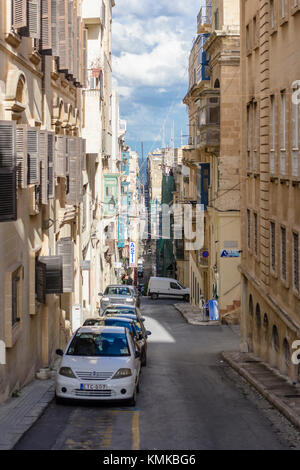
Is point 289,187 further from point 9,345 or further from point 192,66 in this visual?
point 192,66

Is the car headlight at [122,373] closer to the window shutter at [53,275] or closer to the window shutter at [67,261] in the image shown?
the window shutter at [53,275]

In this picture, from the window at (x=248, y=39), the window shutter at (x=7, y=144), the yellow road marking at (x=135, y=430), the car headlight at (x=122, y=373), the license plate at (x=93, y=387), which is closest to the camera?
the yellow road marking at (x=135, y=430)

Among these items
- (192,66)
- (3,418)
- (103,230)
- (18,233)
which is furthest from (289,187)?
(192,66)

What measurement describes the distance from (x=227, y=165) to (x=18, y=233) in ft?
79.9

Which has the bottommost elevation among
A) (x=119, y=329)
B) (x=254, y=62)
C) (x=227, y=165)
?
(x=119, y=329)

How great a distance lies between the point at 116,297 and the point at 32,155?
20.8 metres

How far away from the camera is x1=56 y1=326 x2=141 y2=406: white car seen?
15.2 m

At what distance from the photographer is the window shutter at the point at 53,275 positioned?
1981 centimetres

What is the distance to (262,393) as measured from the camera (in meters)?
17.5

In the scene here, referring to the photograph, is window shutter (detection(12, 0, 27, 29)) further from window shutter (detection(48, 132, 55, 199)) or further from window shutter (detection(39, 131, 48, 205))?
window shutter (detection(48, 132, 55, 199))

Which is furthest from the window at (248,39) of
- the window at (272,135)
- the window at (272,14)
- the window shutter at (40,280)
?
the window shutter at (40,280)

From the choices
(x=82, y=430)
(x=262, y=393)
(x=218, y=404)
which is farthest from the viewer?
(x=262, y=393)

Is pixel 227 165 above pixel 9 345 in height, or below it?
above

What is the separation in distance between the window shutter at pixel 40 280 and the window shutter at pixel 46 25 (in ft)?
17.5
